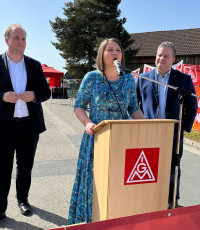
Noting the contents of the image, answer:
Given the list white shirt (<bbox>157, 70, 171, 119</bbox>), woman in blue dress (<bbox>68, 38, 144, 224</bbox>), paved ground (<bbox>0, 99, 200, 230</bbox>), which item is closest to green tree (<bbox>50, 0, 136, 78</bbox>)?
paved ground (<bbox>0, 99, 200, 230</bbox>)

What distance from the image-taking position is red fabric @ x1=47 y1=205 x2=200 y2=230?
55.8 inches

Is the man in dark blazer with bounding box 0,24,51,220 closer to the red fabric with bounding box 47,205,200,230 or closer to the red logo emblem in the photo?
the red logo emblem

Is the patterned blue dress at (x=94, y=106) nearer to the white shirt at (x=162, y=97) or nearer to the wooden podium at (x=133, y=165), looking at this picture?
the wooden podium at (x=133, y=165)

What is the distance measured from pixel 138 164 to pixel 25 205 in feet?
6.33

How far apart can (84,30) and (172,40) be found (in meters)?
10.3

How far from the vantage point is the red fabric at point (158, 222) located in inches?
55.8

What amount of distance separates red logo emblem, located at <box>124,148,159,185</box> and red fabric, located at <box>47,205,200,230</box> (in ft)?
0.97

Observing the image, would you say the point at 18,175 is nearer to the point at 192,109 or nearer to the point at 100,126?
the point at 100,126

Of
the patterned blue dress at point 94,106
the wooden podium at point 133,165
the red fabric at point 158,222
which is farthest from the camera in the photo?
the patterned blue dress at point 94,106

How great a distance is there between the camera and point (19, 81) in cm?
271

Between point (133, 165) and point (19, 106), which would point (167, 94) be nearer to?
point (133, 165)

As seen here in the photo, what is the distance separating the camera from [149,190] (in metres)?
1.80

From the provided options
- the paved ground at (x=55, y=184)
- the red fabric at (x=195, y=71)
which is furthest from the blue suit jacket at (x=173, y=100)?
the red fabric at (x=195, y=71)

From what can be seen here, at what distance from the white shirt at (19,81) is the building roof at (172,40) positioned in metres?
24.6
